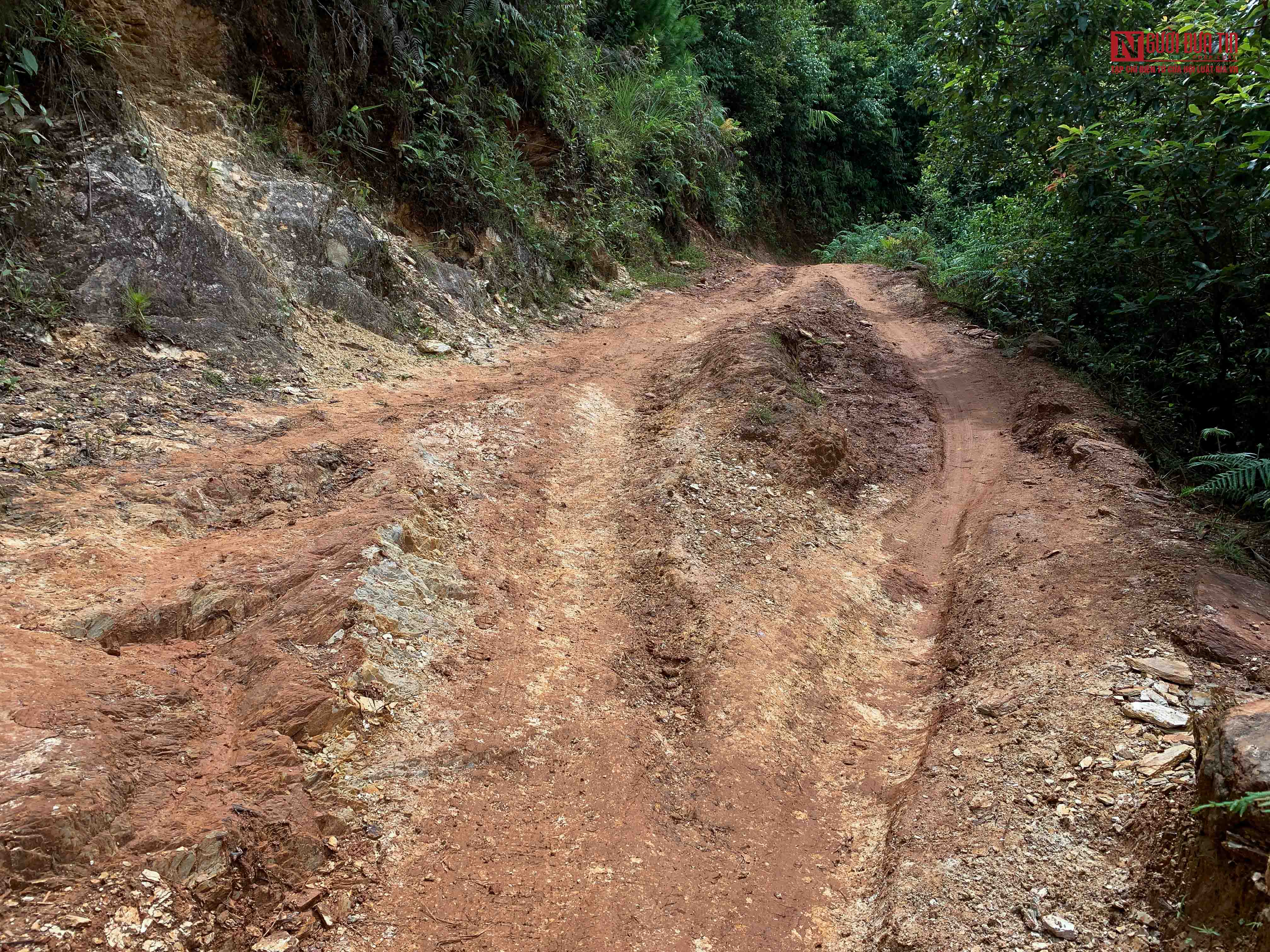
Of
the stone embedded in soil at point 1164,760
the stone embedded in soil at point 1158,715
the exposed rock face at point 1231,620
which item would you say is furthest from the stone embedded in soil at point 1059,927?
the exposed rock face at point 1231,620

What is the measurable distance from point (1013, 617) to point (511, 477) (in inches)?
138

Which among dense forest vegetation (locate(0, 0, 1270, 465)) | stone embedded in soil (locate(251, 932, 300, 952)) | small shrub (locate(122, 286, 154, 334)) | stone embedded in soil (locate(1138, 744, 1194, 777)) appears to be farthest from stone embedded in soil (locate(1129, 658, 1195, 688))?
small shrub (locate(122, 286, 154, 334))

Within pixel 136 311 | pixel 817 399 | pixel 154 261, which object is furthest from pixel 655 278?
pixel 136 311

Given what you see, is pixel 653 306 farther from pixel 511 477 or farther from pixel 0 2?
pixel 0 2

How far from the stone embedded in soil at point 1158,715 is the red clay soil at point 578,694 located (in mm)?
73

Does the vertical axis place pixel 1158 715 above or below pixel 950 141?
below

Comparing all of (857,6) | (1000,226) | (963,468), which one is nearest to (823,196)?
(857,6)

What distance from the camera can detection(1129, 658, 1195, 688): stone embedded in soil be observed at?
11.4ft

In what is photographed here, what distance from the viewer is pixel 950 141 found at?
37.8 ft

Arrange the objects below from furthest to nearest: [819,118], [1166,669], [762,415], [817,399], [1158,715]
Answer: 1. [819,118]
2. [817,399]
3. [762,415]
4. [1166,669]
5. [1158,715]

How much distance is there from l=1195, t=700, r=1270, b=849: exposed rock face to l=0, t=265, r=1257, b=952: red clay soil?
225mm

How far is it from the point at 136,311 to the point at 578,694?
13.6ft

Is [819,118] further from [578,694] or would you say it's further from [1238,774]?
[1238,774]

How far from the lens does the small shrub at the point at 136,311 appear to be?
16.9 ft
